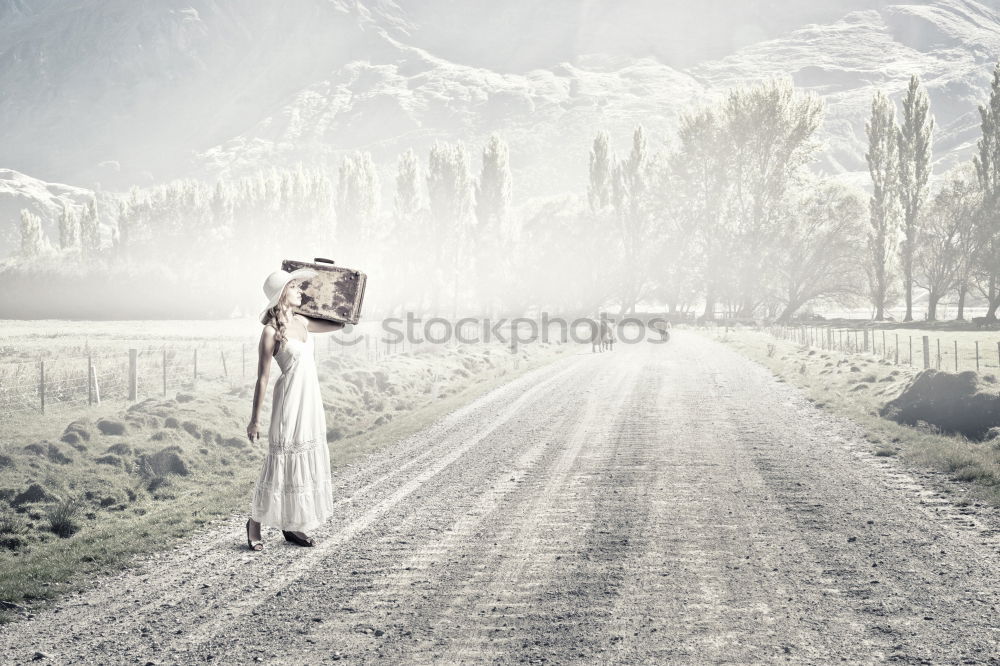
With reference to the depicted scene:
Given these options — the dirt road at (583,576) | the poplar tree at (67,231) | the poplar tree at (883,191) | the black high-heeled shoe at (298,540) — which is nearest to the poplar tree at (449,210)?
the poplar tree at (883,191)

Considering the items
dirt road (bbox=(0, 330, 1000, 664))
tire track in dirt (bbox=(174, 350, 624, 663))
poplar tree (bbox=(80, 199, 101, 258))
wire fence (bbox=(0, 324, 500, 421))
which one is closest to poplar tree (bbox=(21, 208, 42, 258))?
poplar tree (bbox=(80, 199, 101, 258))

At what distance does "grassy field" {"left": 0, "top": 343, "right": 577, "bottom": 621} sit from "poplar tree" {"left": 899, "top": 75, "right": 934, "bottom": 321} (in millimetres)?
50330

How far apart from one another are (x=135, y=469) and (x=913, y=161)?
62263 millimetres

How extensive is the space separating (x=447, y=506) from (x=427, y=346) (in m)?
27.6

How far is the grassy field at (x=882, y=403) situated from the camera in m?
9.11

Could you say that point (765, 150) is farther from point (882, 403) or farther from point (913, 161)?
point (882, 403)

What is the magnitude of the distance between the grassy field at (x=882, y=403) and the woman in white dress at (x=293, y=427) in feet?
24.7

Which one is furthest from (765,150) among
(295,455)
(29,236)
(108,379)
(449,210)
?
(29,236)

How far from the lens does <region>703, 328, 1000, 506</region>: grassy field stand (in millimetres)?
9109

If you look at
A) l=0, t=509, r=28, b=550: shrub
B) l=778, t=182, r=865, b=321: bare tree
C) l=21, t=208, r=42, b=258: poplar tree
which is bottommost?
l=0, t=509, r=28, b=550: shrub

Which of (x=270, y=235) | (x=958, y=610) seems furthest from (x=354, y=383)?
(x=270, y=235)

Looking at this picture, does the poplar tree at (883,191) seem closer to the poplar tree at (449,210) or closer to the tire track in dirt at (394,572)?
the poplar tree at (449,210)

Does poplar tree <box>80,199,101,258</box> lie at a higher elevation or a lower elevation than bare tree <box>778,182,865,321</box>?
higher

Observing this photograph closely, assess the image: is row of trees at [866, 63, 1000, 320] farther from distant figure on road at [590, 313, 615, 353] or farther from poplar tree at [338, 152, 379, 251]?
poplar tree at [338, 152, 379, 251]
